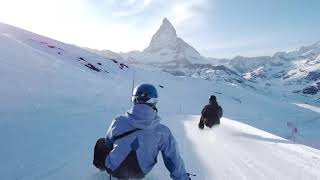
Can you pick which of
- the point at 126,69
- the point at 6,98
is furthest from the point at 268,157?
the point at 126,69

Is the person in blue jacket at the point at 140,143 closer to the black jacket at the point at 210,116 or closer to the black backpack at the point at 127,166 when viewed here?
the black backpack at the point at 127,166

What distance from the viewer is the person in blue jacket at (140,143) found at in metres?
5.09

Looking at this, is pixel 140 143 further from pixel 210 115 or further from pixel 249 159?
pixel 210 115

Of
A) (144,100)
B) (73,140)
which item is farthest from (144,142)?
(73,140)

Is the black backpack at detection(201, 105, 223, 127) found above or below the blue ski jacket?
below

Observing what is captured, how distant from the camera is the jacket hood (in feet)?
16.6

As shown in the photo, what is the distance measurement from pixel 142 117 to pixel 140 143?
1.19 feet

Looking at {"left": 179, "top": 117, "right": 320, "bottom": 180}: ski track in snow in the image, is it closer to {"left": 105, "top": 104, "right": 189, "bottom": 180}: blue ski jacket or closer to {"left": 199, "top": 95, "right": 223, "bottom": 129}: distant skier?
{"left": 105, "top": 104, "right": 189, "bottom": 180}: blue ski jacket

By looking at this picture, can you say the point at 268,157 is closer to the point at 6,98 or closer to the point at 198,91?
the point at 6,98

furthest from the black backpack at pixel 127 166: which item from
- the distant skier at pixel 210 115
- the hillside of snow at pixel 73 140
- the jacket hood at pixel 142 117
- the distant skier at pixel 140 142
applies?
the distant skier at pixel 210 115

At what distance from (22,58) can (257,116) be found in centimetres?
4500

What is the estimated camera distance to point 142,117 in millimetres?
5086

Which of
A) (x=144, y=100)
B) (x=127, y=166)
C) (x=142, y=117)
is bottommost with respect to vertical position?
(x=127, y=166)

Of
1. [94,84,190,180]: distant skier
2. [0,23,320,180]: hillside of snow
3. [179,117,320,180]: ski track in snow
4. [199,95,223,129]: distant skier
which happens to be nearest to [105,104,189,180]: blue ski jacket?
[94,84,190,180]: distant skier
